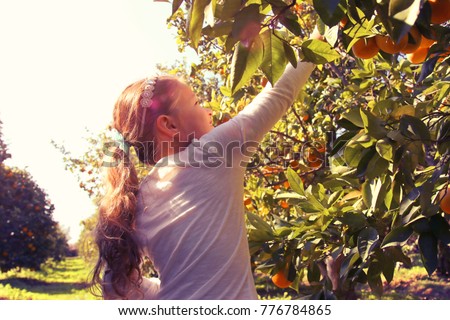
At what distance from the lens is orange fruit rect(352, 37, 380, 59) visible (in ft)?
4.15

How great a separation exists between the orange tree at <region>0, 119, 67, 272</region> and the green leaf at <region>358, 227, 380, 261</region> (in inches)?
424

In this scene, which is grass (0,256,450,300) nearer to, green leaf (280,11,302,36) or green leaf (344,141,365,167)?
green leaf (344,141,365,167)

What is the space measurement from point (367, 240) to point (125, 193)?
675 millimetres

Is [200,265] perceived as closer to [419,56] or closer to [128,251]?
[128,251]

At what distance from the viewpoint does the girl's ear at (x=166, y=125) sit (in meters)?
1.46

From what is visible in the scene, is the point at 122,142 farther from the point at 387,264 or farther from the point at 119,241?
the point at 387,264

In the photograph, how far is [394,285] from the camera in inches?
332

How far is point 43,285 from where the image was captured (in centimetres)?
1288

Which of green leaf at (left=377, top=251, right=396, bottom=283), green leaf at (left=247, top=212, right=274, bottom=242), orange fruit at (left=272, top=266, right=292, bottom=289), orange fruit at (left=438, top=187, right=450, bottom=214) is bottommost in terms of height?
orange fruit at (left=272, top=266, right=292, bottom=289)

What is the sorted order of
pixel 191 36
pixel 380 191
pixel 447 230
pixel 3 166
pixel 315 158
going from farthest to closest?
pixel 3 166 → pixel 315 158 → pixel 380 191 → pixel 447 230 → pixel 191 36

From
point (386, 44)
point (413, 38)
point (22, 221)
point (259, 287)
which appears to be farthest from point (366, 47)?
point (22, 221)

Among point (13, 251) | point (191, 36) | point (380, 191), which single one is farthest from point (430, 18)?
point (13, 251)

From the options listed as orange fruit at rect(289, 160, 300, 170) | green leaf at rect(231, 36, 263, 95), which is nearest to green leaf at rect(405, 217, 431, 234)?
green leaf at rect(231, 36, 263, 95)
